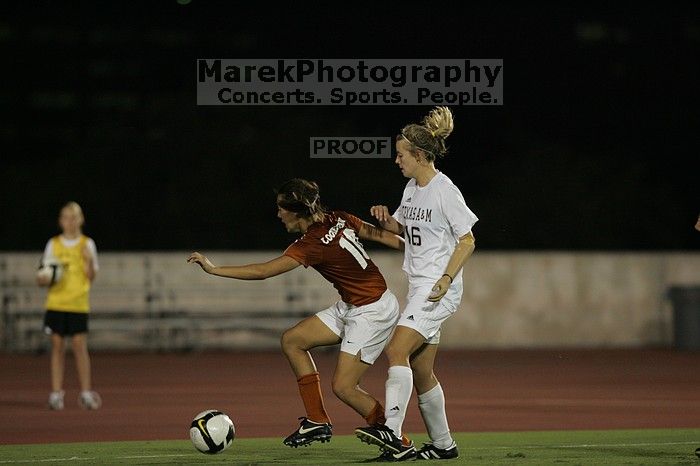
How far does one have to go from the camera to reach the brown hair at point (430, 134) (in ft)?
29.8

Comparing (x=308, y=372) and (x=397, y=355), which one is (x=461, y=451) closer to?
(x=308, y=372)

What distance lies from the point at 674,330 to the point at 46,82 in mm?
78371

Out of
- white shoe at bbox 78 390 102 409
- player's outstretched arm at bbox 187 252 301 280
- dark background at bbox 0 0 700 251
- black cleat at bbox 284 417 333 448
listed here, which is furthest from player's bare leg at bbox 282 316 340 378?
dark background at bbox 0 0 700 251

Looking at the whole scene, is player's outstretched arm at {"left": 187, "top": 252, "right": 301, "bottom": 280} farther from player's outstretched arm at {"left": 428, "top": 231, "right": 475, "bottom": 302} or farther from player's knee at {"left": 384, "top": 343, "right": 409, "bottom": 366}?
player's outstretched arm at {"left": 428, "top": 231, "right": 475, "bottom": 302}

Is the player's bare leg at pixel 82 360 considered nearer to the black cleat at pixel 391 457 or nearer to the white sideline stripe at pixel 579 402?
the white sideline stripe at pixel 579 402

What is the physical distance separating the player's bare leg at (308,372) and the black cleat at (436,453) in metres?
→ 0.67

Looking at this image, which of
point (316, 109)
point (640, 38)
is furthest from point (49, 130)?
point (316, 109)

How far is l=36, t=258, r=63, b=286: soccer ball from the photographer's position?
529 inches

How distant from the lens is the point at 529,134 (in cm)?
3794

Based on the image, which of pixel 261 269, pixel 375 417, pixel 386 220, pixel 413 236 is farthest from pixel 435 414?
pixel 261 269

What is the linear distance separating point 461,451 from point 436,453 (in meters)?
0.75

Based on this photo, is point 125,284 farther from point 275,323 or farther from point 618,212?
point 618,212

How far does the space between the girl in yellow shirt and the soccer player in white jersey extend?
5.17 metres

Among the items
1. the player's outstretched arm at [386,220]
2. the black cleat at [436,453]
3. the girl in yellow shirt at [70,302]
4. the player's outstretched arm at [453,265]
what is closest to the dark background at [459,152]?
the girl in yellow shirt at [70,302]
